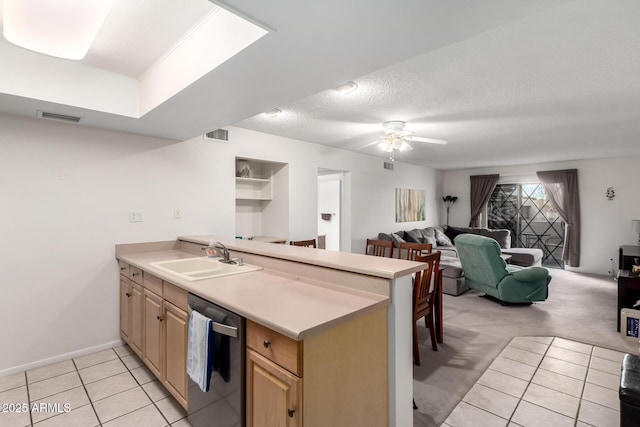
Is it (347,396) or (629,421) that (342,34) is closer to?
(347,396)

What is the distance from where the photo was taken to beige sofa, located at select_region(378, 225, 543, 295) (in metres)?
4.74

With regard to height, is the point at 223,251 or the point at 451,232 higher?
the point at 223,251

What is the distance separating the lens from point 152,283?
7.64ft

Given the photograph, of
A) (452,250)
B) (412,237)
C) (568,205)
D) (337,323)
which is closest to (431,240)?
(452,250)

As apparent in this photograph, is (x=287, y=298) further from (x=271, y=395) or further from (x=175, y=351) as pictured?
(x=175, y=351)

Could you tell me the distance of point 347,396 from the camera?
1.39 metres

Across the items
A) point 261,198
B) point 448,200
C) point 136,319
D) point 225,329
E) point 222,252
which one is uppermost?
point 448,200

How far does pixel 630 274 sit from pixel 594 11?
315cm

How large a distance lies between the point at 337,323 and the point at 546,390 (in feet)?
6.72

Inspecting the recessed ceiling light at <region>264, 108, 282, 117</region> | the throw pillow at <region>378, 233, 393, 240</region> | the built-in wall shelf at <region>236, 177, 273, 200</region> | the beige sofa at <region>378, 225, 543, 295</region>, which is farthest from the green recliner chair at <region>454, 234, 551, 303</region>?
the recessed ceiling light at <region>264, 108, 282, 117</region>

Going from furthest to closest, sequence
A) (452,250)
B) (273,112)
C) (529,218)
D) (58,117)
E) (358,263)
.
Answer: (529,218) < (452,250) < (273,112) < (58,117) < (358,263)

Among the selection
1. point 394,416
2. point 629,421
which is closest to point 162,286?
point 394,416

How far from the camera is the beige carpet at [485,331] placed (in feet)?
7.43

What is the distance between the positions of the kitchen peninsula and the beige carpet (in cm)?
63
